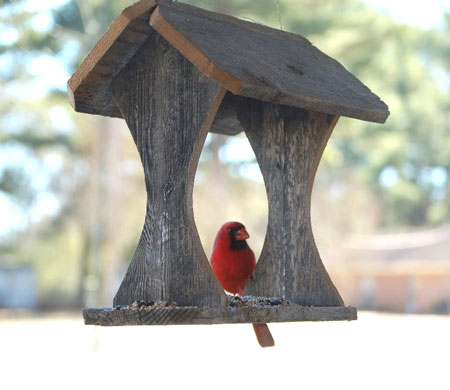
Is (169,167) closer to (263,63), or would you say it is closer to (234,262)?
(263,63)

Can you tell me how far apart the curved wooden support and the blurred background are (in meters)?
15.3

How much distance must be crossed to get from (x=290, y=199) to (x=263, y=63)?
60 cm

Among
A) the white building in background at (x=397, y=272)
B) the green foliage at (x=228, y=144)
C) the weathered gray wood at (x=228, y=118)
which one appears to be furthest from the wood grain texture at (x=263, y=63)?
the white building in background at (x=397, y=272)

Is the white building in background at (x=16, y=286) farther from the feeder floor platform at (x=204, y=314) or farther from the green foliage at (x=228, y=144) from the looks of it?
the feeder floor platform at (x=204, y=314)

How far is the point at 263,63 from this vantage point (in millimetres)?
2699

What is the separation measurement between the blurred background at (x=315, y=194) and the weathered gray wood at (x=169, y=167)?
51.1ft

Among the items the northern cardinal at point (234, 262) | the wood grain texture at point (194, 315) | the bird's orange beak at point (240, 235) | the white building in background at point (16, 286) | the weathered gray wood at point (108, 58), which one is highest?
the weathered gray wood at point (108, 58)

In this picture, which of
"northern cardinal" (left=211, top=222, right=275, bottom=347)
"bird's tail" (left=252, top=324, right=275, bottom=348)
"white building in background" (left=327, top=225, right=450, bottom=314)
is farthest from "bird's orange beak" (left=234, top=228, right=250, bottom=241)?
"white building in background" (left=327, top=225, right=450, bottom=314)

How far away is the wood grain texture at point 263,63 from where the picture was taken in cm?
248

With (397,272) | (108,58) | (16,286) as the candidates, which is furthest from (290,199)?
(16,286)

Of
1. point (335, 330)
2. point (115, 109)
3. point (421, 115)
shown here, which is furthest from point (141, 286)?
point (421, 115)

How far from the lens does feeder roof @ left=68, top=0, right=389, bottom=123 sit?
250 centimetres

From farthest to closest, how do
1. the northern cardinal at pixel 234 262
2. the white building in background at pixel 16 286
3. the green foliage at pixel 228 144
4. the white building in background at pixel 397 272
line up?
1. the white building in background at pixel 16 286
2. the white building in background at pixel 397 272
3. the green foliage at pixel 228 144
4. the northern cardinal at pixel 234 262

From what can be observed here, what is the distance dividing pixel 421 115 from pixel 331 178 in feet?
17.2
